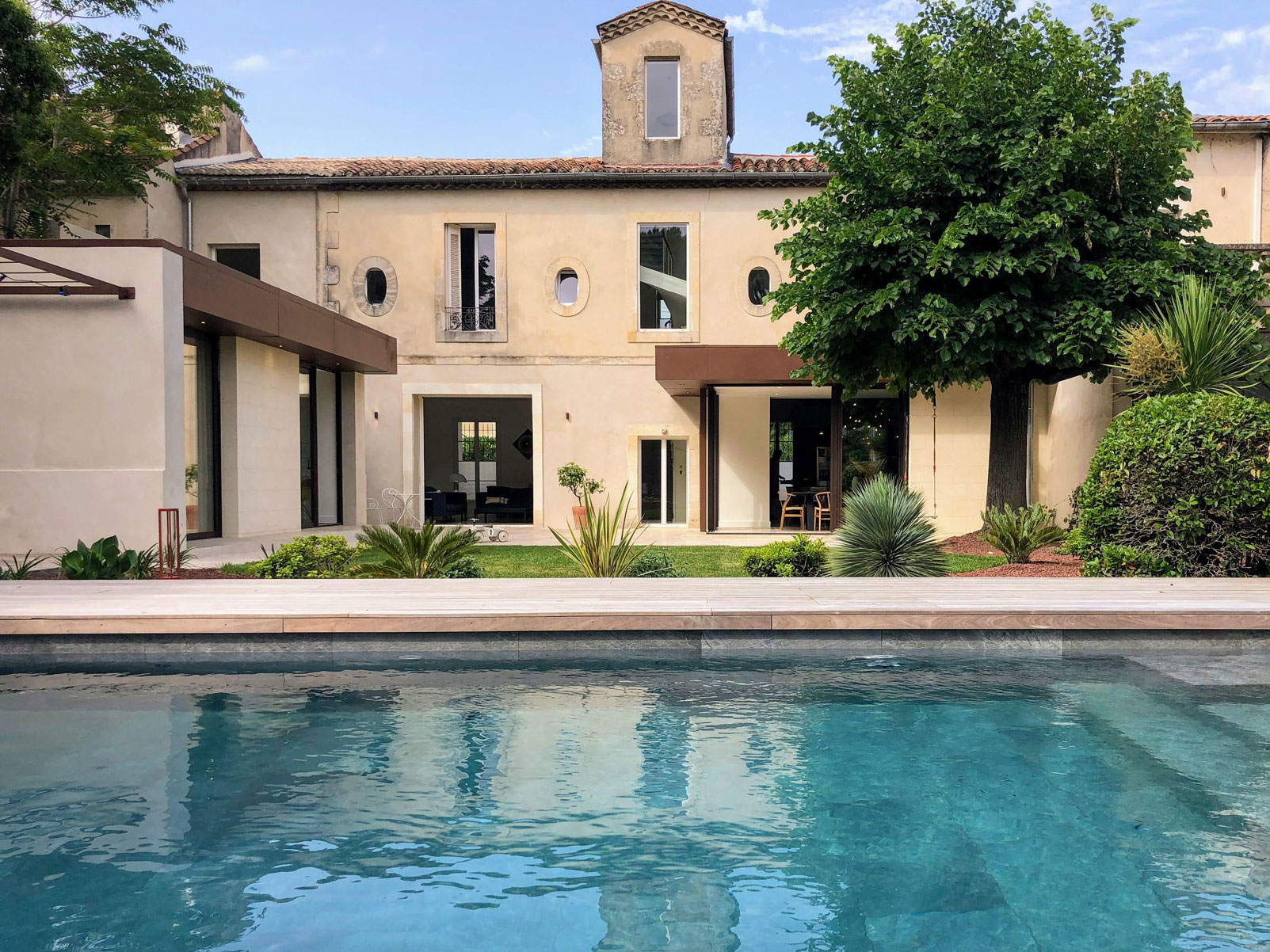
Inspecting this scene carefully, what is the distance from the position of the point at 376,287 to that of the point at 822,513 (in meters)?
10.7

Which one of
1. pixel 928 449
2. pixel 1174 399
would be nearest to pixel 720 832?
pixel 1174 399

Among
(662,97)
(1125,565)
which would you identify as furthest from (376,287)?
(1125,565)

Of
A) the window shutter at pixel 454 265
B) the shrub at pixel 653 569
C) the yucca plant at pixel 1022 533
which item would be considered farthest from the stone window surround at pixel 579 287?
the shrub at pixel 653 569

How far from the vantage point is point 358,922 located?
2.96 metres

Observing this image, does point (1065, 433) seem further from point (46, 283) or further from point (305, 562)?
point (46, 283)

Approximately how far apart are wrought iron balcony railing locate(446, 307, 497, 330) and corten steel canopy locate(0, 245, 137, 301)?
9951 millimetres

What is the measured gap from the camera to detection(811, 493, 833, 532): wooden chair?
1839cm

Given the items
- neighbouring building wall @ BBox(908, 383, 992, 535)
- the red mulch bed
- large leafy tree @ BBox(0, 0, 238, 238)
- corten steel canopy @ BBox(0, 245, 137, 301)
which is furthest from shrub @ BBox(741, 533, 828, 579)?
large leafy tree @ BBox(0, 0, 238, 238)

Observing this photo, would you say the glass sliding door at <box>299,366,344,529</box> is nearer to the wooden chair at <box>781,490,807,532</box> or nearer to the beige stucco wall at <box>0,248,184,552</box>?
A: the beige stucco wall at <box>0,248,184,552</box>

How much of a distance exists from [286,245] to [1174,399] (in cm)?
1758

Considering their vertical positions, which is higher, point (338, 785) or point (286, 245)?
point (286, 245)

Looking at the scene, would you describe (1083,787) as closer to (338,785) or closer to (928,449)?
(338,785)

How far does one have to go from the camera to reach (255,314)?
43.0 feet

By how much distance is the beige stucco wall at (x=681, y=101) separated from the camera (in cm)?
2102
